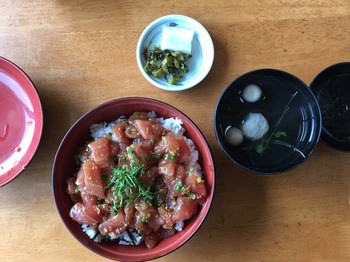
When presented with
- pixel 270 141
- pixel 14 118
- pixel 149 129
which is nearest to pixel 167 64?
pixel 149 129

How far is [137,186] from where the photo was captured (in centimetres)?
Answer: 160

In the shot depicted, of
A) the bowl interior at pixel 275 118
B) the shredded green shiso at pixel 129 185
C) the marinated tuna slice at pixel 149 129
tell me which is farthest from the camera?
the bowl interior at pixel 275 118

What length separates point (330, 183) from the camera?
1.95 metres

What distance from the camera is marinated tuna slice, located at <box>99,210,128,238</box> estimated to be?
1.62 meters

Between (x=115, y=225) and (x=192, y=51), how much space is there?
3.62ft

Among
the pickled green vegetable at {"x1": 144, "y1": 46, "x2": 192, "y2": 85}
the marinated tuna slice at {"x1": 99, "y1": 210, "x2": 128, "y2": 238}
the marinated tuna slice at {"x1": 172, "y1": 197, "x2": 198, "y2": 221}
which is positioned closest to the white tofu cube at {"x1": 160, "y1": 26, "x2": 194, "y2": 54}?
the pickled green vegetable at {"x1": 144, "y1": 46, "x2": 192, "y2": 85}

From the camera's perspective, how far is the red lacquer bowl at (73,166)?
5.38 feet

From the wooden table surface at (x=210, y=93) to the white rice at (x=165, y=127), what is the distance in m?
0.18

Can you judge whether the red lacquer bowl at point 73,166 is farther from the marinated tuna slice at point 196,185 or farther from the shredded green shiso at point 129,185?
the shredded green shiso at point 129,185

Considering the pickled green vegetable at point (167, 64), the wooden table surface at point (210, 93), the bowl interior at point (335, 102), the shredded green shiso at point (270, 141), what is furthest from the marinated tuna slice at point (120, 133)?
the bowl interior at point (335, 102)

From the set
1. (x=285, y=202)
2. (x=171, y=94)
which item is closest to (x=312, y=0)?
(x=171, y=94)

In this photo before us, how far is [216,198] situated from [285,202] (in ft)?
1.37

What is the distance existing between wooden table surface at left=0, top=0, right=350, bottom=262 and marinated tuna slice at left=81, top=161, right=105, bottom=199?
406 millimetres

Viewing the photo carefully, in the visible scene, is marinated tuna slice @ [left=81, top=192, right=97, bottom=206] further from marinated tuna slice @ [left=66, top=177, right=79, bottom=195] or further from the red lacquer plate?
the red lacquer plate
